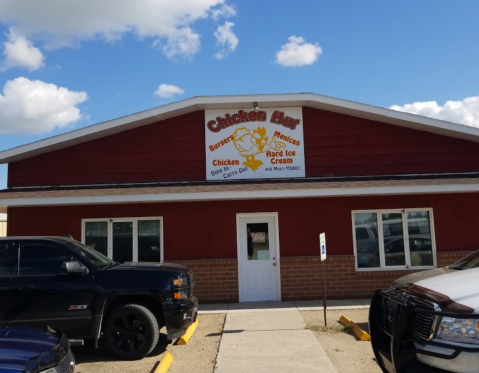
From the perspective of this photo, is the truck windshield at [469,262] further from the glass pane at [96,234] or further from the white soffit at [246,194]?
the glass pane at [96,234]

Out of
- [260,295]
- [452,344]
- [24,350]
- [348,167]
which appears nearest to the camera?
[452,344]

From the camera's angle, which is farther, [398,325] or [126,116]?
[126,116]

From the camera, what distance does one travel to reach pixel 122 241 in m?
11.4

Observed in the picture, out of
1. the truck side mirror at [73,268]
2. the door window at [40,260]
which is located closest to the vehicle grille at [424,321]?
the truck side mirror at [73,268]

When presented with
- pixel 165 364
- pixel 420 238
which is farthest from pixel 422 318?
pixel 420 238

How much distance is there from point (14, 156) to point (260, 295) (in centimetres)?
751

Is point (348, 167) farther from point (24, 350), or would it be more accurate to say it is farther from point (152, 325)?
point (24, 350)

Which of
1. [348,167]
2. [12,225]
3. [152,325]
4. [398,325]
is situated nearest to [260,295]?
[348,167]

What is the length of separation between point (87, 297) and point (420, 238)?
851 cm

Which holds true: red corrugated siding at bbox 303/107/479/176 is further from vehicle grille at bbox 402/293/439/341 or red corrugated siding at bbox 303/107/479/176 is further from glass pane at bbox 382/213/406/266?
vehicle grille at bbox 402/293/439/341

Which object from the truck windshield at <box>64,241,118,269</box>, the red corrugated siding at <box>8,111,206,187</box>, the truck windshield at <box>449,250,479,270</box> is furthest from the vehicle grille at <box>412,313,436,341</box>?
the red corrugated siding at <box>8,111,206,187</box>

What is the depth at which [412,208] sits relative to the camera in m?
11.3

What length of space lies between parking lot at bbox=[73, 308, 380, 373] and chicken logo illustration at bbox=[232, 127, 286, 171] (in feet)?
15.7

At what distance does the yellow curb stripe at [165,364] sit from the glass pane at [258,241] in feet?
16.6
